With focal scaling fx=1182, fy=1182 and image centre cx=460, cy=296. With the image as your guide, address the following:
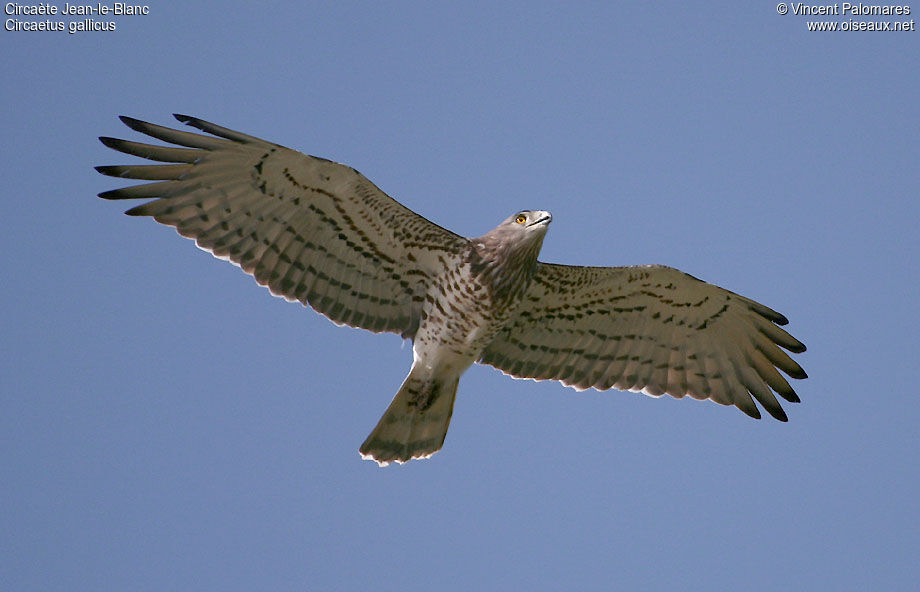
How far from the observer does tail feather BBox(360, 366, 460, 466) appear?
11.1 meters

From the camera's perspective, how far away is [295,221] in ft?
35.1

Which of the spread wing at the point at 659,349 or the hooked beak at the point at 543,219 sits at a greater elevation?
the hooked beak at the point at 543,219

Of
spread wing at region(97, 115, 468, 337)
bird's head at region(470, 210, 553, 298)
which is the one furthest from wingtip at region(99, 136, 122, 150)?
bird's head at region(470, 210, 553, 298)

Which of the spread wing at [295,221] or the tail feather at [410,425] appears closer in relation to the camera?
the spread wing at [295,221]

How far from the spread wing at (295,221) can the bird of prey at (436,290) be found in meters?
0.01

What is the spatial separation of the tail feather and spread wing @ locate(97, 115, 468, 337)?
679mm

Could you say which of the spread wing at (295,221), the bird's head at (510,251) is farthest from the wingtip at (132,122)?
the bird's head at (510,251)

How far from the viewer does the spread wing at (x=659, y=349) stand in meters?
11.5

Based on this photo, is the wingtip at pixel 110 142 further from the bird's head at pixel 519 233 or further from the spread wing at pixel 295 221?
the bird's head at pixel 519 233

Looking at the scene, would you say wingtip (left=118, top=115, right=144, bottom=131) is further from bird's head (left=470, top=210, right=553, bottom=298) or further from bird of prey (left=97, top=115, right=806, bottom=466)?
bird's head (left=470, top=210, right=553, bottom=298)

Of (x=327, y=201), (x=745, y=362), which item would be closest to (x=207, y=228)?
(x=327, y=201)

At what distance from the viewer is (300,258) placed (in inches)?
426

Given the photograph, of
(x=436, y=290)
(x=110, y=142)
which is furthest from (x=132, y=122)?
(x=436, y=290)

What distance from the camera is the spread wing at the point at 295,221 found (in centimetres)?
1020
